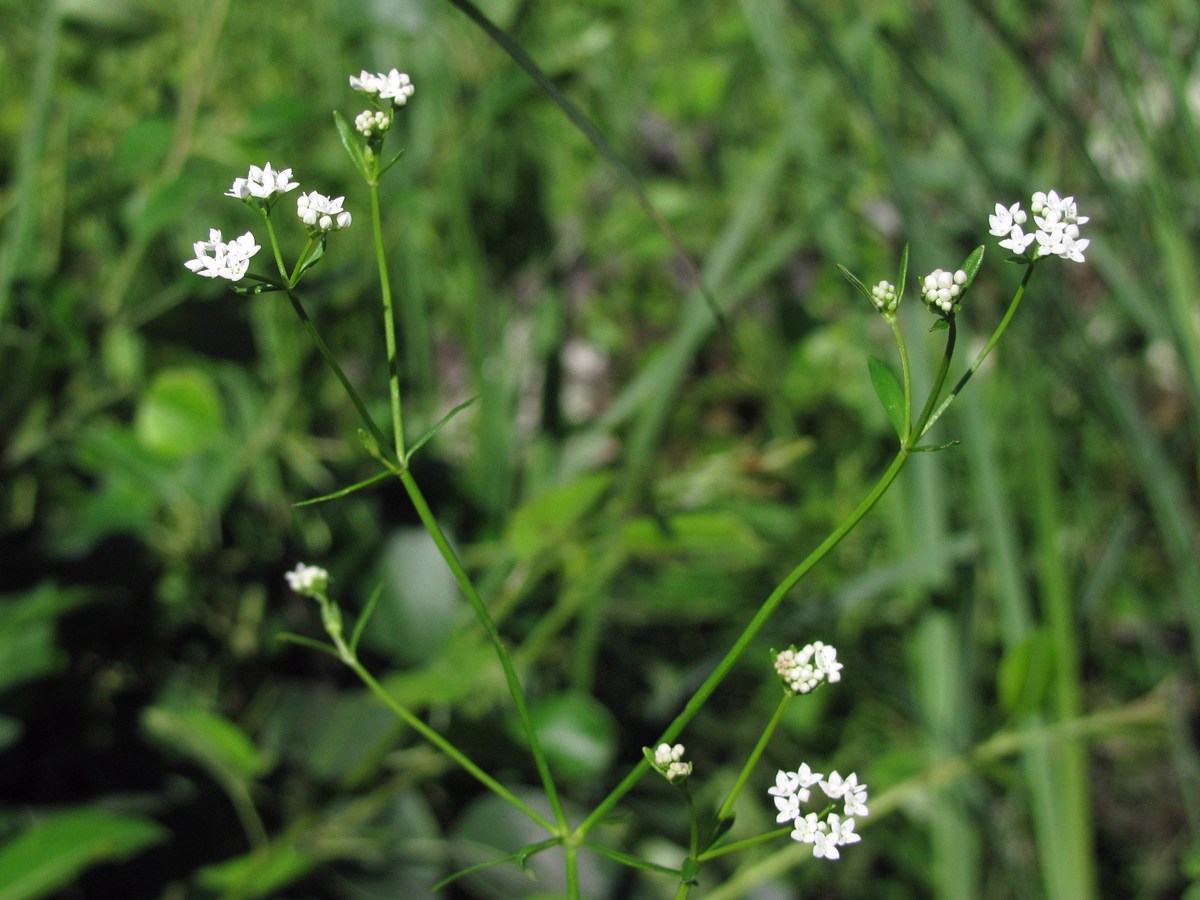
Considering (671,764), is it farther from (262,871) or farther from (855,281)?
(262,871)

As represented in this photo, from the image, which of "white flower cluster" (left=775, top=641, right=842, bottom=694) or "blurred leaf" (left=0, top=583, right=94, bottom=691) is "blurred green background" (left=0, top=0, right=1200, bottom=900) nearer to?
"blurred leaf" (left=0, top=583, right=94, bottom=691)

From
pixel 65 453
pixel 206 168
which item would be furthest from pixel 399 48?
pixel 65 453

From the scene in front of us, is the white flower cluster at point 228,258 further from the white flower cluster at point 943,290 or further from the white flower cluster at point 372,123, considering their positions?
the white flower cluster at point 943,290

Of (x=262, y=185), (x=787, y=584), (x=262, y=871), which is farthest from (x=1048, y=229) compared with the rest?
(x=262, y=871)

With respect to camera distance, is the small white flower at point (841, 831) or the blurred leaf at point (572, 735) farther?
the blurred leaf at point (572, 735)

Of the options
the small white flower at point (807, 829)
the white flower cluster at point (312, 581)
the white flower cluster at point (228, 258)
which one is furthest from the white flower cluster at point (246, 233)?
the small white flower at point (807, 829)
